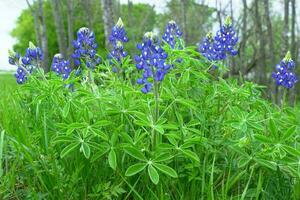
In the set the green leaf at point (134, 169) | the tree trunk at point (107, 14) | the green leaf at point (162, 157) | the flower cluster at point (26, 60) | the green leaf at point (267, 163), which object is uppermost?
the tree trunk at point (107, 14)

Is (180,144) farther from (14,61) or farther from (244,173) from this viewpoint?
(14,61)

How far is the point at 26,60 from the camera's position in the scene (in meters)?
3.47

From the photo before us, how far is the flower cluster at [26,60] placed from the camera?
11.3 ft

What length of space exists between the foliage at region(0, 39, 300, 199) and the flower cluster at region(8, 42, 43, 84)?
350mm

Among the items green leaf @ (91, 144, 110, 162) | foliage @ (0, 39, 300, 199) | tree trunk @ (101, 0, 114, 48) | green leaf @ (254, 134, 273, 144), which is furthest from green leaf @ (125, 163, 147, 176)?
tree trunk @ (101, 0, 114, 48)

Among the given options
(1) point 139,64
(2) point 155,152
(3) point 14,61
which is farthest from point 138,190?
(3) point 14,61

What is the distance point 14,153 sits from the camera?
3.07 metres

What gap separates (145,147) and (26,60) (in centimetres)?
Result: 129

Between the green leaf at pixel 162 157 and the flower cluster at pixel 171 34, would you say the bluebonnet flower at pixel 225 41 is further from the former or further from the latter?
the green leaf at pixel 162 157

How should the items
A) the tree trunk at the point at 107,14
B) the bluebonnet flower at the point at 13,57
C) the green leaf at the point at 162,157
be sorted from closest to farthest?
1. the green leaf at the point at 162,157
2. the bluebonnet flower at the point at 13,57
3. the tree trunk at the point at 107,14

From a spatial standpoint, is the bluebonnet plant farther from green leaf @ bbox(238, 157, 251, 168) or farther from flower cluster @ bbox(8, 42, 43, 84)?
green leaf @ bbox(238, 157, 251, 168)

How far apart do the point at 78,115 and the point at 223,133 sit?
0.97 metres

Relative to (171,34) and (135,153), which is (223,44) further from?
(135,153)

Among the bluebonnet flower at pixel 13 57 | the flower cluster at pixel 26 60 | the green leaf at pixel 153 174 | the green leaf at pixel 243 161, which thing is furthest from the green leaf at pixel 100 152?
the bluebonnet flower at pixel 13 57
